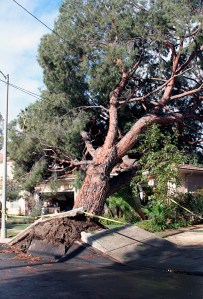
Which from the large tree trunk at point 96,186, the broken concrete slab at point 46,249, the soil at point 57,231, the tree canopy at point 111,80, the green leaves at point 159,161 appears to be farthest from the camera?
the tree canopy at point 111,80

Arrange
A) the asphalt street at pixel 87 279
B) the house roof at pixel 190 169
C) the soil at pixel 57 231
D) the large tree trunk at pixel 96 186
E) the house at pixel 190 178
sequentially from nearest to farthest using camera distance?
the asphalt street at pixel 87 279, the soil at pixel 57 231, the large tree trunk at pixel 96 186, the house roof at pixel 190 169, the house at pixel 190 178

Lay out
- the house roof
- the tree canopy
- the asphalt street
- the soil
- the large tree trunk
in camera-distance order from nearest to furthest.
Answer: the asphalt street < the soil < the large tree trunk < the tree canopy < the house roof

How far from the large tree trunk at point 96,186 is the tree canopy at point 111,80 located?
0.07 meters

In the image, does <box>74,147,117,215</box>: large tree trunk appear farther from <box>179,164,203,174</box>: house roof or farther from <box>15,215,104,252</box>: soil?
<box>179,164,203,174</box>: house roof

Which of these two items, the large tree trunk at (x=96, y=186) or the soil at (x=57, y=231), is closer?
the soil at (x=57, y=231)

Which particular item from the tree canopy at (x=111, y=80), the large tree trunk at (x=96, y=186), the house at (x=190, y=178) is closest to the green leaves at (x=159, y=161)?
the tree canopy at (x=111, y=80)

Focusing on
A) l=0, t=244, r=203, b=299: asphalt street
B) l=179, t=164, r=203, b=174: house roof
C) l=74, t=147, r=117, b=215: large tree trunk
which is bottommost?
l=0, t=244, r=203, b=299: asphalt street

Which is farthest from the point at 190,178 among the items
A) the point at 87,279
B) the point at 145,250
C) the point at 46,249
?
the point at 87,279

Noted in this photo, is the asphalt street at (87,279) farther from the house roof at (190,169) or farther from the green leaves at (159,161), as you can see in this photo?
the house roof at (190,169)

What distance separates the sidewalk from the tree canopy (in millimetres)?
3188

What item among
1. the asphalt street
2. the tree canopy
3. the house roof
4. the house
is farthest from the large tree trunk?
the house

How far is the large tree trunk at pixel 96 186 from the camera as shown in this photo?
1658 cm

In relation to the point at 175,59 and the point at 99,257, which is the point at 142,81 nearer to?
the point at 175,59

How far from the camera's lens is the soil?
1309cm
